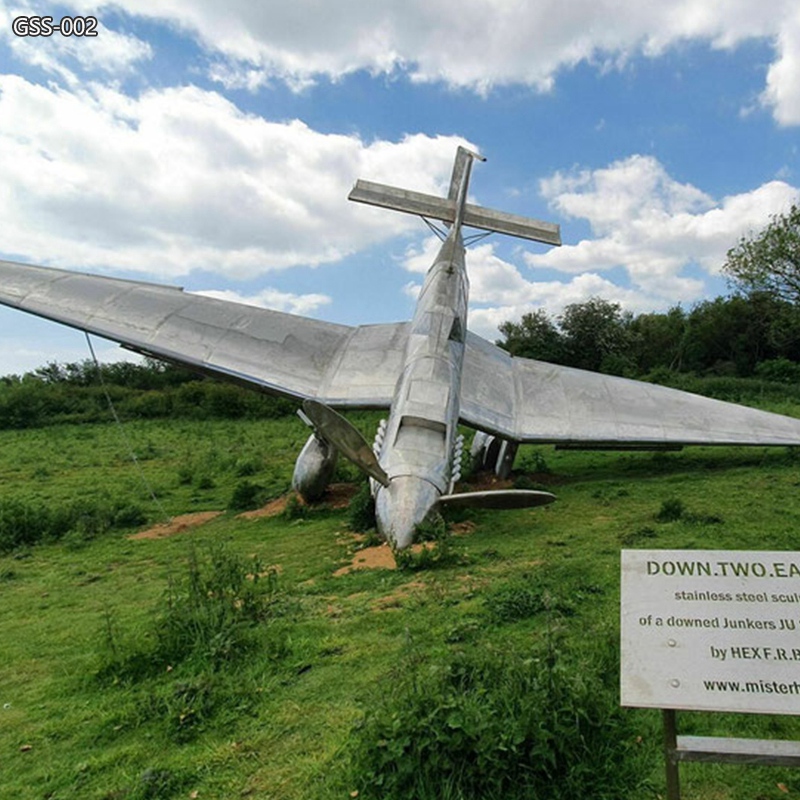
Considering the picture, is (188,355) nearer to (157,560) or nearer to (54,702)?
(157,560)

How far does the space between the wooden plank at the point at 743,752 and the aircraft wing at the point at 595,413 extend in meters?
10.0

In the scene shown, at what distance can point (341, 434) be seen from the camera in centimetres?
892

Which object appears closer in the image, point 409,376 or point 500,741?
point 500,741

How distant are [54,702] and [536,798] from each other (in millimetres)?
4144

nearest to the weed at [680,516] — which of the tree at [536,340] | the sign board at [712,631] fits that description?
the sign board at [712,631]

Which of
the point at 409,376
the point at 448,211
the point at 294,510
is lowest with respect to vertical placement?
the point at 294,510

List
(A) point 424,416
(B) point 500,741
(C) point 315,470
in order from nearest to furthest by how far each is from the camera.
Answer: (B) point 500,741, (A) point 424,416, (C) point 315,470

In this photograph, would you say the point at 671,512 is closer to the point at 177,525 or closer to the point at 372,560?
the point at 372,560

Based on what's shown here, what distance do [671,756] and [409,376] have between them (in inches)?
392

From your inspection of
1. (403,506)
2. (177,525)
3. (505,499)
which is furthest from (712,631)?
(177,525)

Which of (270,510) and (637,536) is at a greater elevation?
(637,536)

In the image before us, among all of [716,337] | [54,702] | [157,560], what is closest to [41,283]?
[157,560]

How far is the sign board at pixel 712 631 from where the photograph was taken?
3.11 m

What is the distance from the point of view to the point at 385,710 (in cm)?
389
